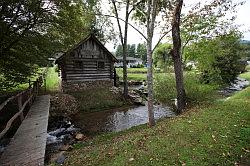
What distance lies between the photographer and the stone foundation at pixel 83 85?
85.1 ft

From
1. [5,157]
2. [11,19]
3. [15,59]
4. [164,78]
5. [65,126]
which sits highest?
[11,19]

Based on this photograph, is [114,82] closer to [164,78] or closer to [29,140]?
[164,78]

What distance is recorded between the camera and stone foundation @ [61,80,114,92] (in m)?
25.9

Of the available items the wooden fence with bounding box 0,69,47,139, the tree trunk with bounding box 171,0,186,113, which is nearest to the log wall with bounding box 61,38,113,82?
the wooden fence with bounding box 0,69,47,139

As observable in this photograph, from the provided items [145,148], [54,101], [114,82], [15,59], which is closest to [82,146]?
[145,148]

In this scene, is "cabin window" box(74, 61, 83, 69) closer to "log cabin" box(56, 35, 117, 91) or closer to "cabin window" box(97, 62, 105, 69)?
"log cabin" box(56, 35, 117, 91)

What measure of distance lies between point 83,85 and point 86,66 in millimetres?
2177

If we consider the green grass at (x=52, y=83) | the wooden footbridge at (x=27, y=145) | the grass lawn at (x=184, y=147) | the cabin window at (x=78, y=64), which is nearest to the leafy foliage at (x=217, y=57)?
the cabin window at (x=78, y=64)

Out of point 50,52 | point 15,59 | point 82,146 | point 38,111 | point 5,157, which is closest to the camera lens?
point 5,157

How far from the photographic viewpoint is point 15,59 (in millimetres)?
19078

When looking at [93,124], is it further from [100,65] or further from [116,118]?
[100,65]

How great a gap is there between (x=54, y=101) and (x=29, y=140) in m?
11.8

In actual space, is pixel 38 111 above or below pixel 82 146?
above

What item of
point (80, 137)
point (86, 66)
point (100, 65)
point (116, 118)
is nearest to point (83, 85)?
point (86, 66)
